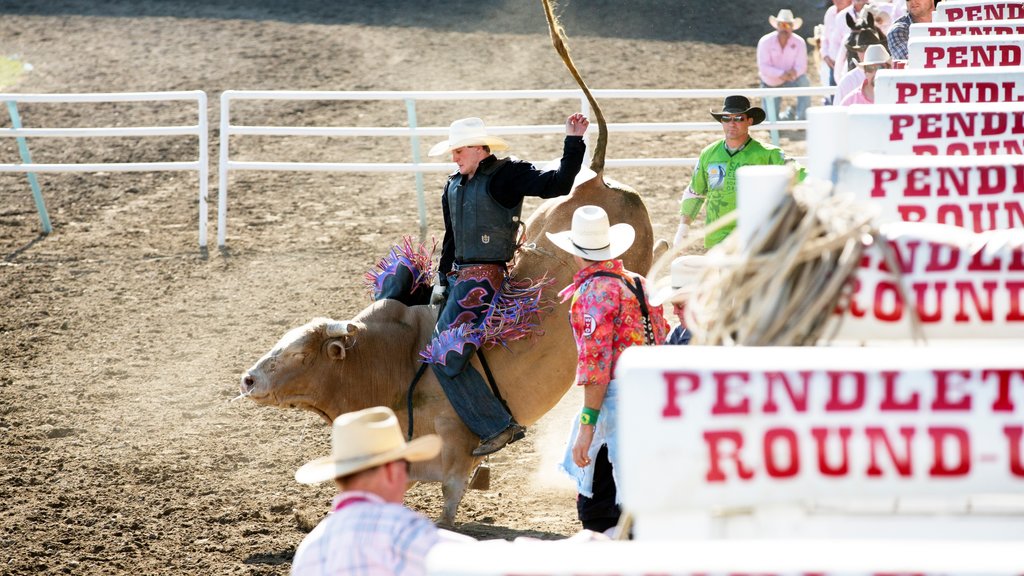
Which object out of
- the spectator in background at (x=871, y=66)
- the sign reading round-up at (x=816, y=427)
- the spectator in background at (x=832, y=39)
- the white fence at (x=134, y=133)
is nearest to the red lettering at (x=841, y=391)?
the sign reading round-up at (x=816, y=427)

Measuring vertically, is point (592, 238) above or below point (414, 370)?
above

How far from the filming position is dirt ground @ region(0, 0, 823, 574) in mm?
5793

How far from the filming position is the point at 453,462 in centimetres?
557

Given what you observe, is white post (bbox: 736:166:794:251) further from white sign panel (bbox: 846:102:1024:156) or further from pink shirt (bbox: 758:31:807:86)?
pink shirt (bbox: 758:31:807:86)

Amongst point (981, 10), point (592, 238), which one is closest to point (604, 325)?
point (592, 238)

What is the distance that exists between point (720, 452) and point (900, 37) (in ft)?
26.9

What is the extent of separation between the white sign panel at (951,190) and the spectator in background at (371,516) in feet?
4.03

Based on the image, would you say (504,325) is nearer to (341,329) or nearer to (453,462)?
(453,462)

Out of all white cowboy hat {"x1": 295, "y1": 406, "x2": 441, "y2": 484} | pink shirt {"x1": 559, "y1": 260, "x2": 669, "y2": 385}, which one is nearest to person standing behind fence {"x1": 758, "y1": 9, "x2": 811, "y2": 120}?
pink shirt {"x1": 559, "y1": 260, "x2": 669, "y2": 385}

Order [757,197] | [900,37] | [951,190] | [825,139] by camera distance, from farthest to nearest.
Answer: [900,37], [951,190], [825,139], [757,197]

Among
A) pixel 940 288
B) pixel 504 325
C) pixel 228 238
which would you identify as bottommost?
pixel 228 238

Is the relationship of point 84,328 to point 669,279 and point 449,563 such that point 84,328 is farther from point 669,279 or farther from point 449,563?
point 449,563

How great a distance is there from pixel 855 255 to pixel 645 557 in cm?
72

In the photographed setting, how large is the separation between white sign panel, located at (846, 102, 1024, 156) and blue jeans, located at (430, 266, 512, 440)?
2.72 meters
